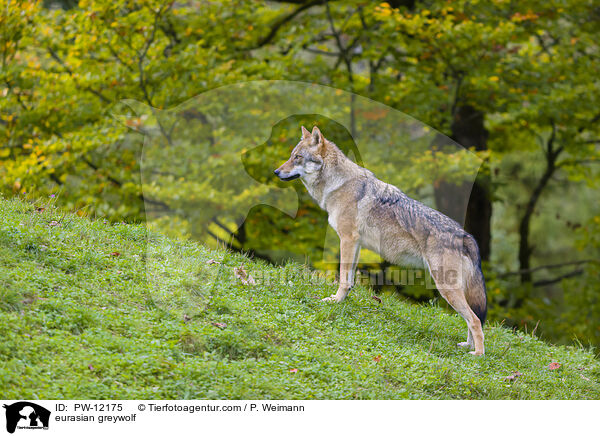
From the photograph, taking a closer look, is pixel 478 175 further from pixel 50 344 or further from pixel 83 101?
pixel 50 344

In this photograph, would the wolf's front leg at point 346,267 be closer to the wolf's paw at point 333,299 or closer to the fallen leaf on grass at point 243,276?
the wolf's paw at point 333,299

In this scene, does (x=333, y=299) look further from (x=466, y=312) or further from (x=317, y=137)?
(x=317, y=137)

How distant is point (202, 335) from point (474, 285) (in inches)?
140

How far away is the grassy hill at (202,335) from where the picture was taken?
4.86 meters

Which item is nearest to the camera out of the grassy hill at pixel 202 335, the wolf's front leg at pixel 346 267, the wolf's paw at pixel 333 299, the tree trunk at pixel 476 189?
the grassy hill at pixel 202 335

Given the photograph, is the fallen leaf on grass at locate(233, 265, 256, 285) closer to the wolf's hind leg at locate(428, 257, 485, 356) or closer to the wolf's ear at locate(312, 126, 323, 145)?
the wolf's ear at locate(312, 126, 323, 145)

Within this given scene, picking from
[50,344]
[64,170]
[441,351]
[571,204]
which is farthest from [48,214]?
[571,204]

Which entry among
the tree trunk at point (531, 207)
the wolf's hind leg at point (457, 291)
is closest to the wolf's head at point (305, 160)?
the wolf's hind leg at point (457, 291)

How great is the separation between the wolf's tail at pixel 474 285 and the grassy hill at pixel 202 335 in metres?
0.59

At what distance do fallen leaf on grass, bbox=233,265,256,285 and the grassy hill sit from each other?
0.09 meters

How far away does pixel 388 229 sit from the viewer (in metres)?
7.35

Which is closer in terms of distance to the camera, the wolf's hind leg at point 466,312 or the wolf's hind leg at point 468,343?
the wolf's hind leg at point 466,312
